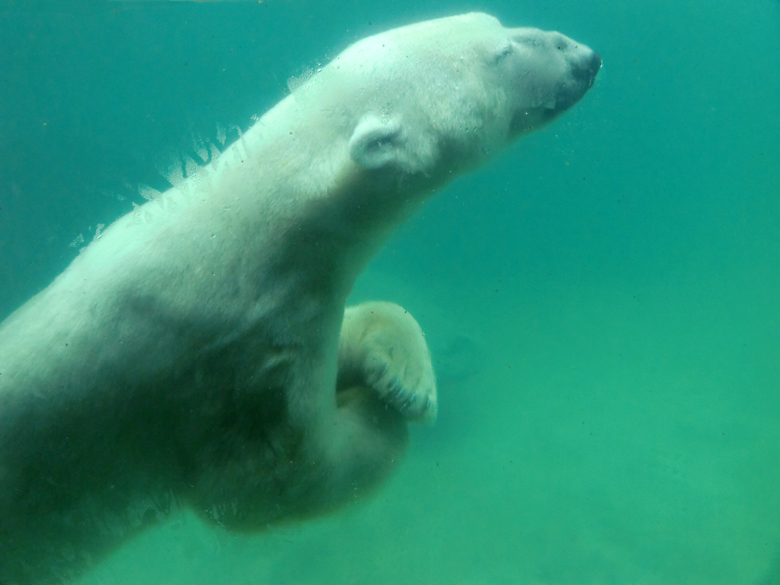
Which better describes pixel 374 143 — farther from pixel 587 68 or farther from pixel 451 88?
pixel 587 68

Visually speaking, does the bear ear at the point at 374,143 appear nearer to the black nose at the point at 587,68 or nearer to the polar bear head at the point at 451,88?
the polar bear head at the point at 451,88

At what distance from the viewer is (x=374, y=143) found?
1.06 meters

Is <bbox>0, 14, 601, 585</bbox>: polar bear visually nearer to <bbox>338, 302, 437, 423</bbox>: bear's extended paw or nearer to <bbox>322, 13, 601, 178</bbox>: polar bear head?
<bbox>322, 13, 601, 178</bbox>: polar bear head

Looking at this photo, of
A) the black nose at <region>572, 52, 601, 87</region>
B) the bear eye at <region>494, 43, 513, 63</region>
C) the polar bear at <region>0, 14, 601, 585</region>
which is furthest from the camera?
the black nose at <region>572, 52, 601, 87</region>

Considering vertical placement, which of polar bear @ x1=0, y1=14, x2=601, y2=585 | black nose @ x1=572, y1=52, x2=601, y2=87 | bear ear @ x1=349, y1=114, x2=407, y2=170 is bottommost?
polar bear @ x1=0, y1=14, x2=601, y2=585

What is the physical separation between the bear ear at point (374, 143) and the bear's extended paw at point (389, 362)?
0.57 m

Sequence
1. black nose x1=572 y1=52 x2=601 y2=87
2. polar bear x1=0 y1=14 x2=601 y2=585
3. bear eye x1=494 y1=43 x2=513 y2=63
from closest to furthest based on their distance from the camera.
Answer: polar bear x1=0 y1=14 x2=601 y2=585 < bear eye x1=494 y1=43 x2=513 y2=63 < black nose x1=572 y1=52 x2=601 y2=87

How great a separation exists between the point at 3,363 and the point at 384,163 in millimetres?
931

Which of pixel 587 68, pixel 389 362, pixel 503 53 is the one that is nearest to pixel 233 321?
pixel 389 362

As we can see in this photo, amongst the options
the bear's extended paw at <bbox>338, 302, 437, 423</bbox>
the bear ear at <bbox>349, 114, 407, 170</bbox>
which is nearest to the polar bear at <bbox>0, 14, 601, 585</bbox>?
the bear ear at <bbox>349, 114, 407, 170</bbox>

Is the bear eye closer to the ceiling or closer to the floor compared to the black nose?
closer to the floor

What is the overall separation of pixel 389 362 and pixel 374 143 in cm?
64

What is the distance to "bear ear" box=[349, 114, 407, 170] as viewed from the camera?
3.46ft

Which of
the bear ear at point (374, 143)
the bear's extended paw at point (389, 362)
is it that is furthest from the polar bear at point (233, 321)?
the bear's extended paw at point (389, 362)
